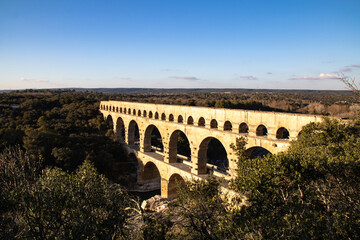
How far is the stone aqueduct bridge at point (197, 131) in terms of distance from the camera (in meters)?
13.0

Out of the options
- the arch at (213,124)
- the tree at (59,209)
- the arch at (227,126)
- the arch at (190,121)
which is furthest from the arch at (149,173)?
the tree at (59,209)

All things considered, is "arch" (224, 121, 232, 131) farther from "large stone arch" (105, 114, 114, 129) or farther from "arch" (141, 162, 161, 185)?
"large stone arch" (105, 114, 114, 129)

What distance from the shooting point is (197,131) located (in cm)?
1742

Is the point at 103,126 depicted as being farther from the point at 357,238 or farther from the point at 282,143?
the point at 357,238

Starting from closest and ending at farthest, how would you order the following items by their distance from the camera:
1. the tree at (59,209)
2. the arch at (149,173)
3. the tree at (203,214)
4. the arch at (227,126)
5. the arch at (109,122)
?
the tree at (59,209)
the tree at (203,214)
the arch at (227,126)
the arch at (149,173)
the arch at (109,122)

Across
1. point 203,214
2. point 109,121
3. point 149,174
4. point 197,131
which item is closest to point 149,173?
point 149,174

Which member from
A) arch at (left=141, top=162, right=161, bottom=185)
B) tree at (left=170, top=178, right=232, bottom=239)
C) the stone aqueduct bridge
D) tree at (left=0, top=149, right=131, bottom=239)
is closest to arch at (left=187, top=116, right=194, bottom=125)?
the stone aqueduct bridge

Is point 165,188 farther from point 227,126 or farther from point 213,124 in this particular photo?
point 227,126

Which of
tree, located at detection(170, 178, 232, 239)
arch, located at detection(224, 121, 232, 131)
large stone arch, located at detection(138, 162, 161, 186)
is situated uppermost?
arch, located at detection(224, 121, 232, 131)

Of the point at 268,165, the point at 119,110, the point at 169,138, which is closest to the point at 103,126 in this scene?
the point at 119,110

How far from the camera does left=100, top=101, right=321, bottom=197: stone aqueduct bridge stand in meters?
13.0

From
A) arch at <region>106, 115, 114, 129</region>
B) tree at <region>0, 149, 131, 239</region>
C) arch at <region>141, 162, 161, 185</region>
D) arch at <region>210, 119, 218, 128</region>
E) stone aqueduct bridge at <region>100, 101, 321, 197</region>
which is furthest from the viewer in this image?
arch at <region>106, 115, 114, 129</region>

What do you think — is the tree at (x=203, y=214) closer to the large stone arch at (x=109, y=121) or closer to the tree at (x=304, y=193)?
the tree at (x=304, y=193)

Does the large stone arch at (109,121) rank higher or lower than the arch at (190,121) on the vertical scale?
lower
